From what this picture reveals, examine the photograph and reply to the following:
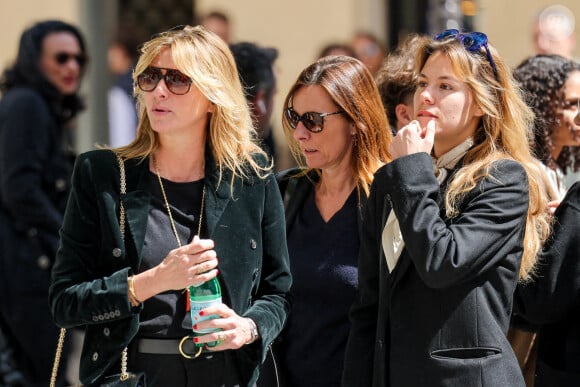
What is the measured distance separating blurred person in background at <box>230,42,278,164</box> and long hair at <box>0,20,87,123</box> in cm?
120

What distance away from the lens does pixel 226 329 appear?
3191 mm

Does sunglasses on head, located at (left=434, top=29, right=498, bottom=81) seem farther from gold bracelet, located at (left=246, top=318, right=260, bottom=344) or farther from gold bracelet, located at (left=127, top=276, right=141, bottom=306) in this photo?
gold bracelet, located at (left=127, top=276, right=141, bottom=306)

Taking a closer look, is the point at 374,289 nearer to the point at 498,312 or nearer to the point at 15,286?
the point at 498,312

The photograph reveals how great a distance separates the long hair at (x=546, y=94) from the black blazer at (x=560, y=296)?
75 cm

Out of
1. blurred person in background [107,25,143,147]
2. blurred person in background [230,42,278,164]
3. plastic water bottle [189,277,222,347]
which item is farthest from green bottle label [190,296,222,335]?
blurred person in background [107,25,143,147]

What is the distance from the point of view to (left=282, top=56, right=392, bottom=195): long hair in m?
3.97

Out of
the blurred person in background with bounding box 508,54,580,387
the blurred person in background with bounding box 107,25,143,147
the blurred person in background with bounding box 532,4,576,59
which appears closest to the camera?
the blurred person in background with bounding box 508,54,580,387

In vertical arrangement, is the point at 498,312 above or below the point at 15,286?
above

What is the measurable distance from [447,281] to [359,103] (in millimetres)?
1144

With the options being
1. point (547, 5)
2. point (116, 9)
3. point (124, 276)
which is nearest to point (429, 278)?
point (124, 276)

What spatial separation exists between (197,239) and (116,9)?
8461mm

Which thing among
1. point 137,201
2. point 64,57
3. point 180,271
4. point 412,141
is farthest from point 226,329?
point 64,57

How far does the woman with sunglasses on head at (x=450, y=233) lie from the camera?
3.06 metres

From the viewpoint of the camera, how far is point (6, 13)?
9852 millimetres
